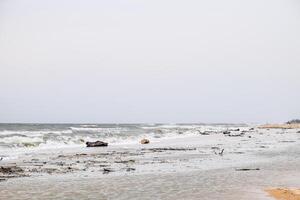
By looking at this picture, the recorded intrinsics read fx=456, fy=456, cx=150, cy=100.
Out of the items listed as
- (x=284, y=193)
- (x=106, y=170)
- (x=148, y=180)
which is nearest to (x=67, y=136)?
(x=106, y=170)

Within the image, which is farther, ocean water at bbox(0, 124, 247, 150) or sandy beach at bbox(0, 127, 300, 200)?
ocean water at bbox(0, 124, 247, 150)

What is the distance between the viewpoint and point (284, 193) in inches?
521

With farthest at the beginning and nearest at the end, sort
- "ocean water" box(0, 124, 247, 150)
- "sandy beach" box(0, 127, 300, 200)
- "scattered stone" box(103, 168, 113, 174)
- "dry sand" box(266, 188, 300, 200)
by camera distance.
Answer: "ocean water" box(0, 124, 247, 150)
"scattered stone" box(103, 168, 113, 174)
"sandy beach" box(0, 127, 300, 200)
"dry sand" box(266, 188, 300, 200)

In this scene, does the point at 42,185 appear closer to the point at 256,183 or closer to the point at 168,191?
the point at 168,191

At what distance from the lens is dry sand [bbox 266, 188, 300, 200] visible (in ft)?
41.5

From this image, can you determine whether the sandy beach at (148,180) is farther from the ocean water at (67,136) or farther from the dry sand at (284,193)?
the ocean water at (67,136)

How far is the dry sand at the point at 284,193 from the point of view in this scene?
41.5 ft

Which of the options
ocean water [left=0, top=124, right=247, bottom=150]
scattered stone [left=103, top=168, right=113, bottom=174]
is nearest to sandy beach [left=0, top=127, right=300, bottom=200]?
scattered stone [left=103, top=168, right=113, bottom=174]

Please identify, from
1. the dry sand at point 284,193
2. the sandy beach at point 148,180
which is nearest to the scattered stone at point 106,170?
the sandy beach at point 148,180

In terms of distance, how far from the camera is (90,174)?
60.6ft

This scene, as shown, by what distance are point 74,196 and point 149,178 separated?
15.2 feet

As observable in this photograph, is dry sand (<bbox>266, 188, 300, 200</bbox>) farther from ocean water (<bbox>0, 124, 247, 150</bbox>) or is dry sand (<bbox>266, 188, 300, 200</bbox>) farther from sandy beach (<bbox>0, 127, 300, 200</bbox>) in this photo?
ocean water (<bbox>0, 124, 247, 150</bbox>)

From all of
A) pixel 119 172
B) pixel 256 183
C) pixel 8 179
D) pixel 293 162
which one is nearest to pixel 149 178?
pixel 119 172

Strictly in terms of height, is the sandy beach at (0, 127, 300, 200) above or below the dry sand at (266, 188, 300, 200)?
below
